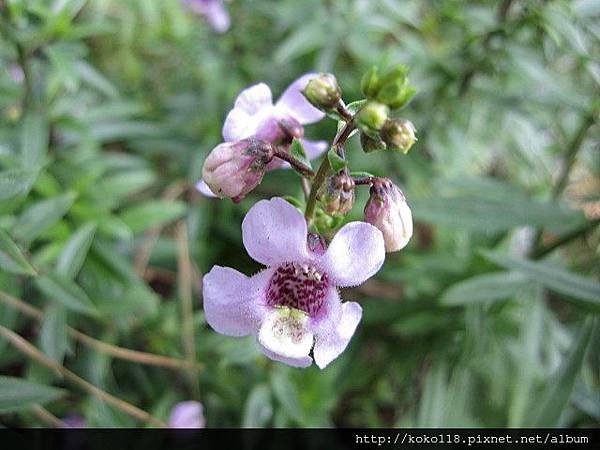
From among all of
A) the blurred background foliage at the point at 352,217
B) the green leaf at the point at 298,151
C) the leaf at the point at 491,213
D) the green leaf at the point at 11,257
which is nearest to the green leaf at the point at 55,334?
the blurred background foliage at the point at 352,217

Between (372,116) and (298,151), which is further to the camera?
(298,151)

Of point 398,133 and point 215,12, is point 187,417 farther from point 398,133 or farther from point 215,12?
point 215,12

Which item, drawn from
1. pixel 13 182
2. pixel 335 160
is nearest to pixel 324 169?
pixel 335 160

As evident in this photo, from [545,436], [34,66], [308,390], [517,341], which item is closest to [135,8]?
[34,66]

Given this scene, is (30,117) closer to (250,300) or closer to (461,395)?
(250,300)

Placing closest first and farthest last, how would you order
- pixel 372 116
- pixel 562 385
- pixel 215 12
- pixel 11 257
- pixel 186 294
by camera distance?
pixel 372 116, pixel 11 257, pixel 562 385, pixel 186 294, pixel 215 12

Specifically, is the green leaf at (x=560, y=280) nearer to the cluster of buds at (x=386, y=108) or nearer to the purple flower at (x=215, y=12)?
the cluster of buds at (x=386, y=108)

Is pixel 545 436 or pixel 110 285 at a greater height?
pixel 110 285
